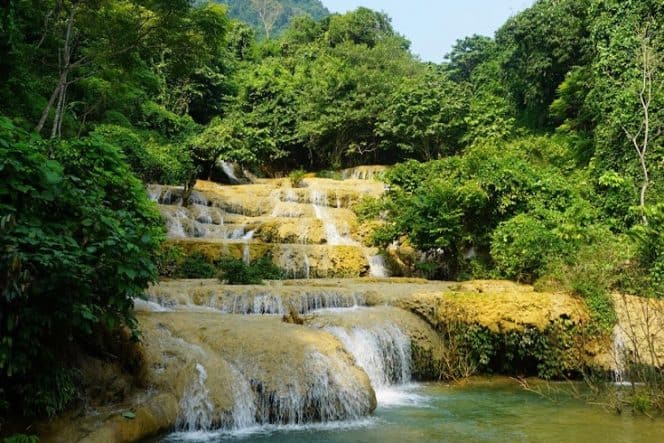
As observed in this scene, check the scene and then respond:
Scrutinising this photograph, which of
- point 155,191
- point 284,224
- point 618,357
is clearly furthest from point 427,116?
point 618,357

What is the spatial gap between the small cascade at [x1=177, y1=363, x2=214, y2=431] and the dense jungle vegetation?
128cm

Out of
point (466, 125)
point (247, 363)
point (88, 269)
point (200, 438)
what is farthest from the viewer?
point (466, 125)

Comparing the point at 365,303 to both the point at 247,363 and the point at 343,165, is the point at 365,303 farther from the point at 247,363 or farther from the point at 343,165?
the point at 343,165

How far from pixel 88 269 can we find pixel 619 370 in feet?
29.1

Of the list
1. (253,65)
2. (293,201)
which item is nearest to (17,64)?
(293,201)

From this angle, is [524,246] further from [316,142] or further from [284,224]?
[316,142]

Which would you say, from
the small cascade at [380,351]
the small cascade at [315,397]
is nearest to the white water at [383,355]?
the small cascade at [380,351]

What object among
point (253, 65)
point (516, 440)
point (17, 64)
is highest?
point (253, 65)

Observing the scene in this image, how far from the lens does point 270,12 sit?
244 ft

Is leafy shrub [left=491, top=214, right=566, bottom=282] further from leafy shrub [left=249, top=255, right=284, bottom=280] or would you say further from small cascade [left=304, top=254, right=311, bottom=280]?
leafy shrub [left=249, top=255, right=284, bottom=280]

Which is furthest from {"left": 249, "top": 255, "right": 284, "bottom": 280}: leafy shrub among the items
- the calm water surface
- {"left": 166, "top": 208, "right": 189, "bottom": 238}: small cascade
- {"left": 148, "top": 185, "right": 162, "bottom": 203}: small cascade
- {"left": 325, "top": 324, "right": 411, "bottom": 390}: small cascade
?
{"left": 148, "top": 185, "right": 162, "bottom": 203}: small cascade

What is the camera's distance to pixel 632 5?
16438mm

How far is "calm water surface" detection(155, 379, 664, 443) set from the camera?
242 inches

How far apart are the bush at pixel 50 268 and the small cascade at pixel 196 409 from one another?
4.81ft
